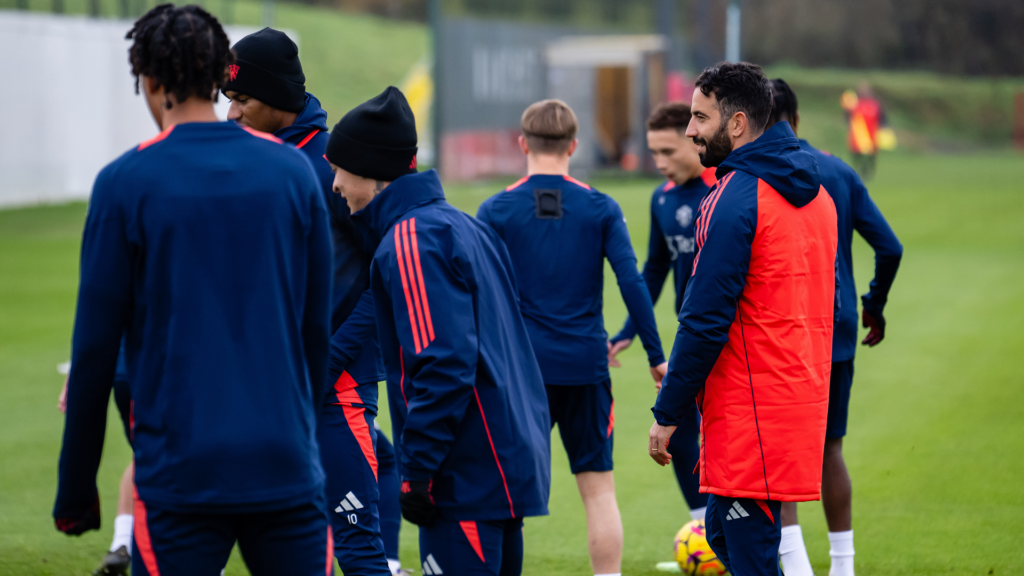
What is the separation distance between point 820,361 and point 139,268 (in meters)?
2.24

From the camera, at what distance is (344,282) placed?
407 cm

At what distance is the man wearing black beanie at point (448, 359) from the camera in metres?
3.03

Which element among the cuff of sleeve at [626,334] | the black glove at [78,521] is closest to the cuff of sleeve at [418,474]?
the black glove at [78,521]

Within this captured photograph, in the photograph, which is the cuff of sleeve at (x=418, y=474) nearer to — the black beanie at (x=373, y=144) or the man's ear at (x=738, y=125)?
the black beanie at (x=373, y=144)

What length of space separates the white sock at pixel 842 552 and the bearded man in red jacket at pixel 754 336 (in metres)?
1.44

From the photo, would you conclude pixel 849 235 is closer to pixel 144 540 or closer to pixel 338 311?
pixel 338 311

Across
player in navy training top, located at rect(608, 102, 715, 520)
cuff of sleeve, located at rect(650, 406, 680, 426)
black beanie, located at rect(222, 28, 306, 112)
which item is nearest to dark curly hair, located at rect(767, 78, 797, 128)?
player in navy training top, located at rect(608, 102, 715, 520)

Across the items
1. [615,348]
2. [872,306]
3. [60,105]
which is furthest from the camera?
[60,105]

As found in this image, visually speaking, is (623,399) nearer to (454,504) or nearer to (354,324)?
(354,324)

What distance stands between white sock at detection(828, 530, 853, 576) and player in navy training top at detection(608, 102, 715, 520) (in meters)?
0.65

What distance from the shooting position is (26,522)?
20.5 ft

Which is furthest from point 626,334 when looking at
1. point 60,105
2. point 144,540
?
point 60,105

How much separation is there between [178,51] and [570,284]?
2646 mm

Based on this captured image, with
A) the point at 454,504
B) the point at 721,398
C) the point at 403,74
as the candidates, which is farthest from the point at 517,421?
the point at 403,74
